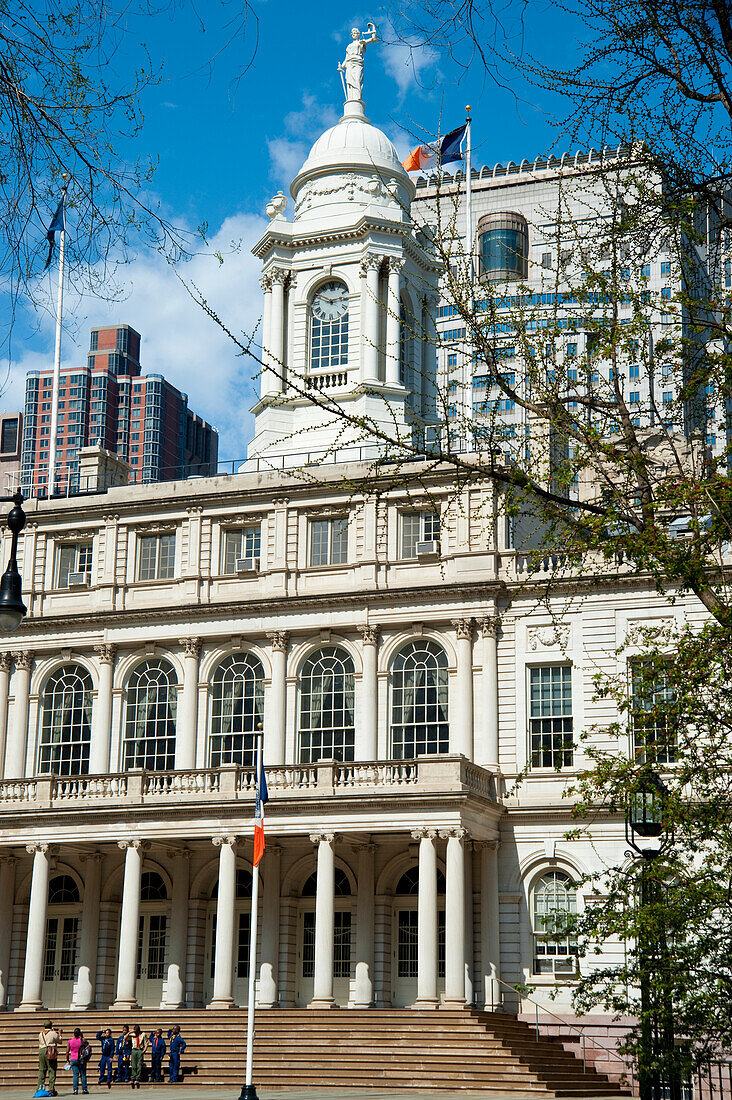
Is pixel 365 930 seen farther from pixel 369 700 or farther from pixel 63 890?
pixel 63 890

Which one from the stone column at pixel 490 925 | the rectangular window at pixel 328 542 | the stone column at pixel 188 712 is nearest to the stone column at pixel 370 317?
the rectangular window at pixel 328 542

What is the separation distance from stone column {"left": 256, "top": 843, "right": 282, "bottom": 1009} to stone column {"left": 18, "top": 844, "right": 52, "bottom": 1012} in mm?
6694

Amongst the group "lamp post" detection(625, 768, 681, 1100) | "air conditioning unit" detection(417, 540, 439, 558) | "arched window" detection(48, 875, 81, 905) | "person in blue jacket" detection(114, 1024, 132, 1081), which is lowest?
"person in blue jacket" detection(114, 1024, 132, 1081)

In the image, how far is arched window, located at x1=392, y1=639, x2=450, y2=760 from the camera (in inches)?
1812

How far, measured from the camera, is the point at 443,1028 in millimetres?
37125

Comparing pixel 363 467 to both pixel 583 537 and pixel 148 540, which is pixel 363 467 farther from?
pixel 583 537

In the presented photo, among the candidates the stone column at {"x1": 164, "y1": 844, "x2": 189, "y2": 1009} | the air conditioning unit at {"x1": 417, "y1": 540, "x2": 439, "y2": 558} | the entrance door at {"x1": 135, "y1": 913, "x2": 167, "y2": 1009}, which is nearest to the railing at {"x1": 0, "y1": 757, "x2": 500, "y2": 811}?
the stone column at {"x1": 164, "y1": 844, "x2": 189, "y2": 1009}

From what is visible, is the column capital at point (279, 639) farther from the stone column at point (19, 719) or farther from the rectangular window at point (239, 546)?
the stone column at point (19, 719)

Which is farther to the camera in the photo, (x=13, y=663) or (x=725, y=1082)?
(x=13, y=663)

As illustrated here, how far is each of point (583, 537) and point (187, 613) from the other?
34.3 m

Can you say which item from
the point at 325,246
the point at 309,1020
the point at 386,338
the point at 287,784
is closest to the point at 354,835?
the point at 287,784

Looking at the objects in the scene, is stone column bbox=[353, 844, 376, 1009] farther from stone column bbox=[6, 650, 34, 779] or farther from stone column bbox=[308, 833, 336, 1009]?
stone column bbox=[6, 650, 34, 779]

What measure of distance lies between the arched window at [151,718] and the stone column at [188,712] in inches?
25.7

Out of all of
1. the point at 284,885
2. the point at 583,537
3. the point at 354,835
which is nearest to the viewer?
the point at 583,537
